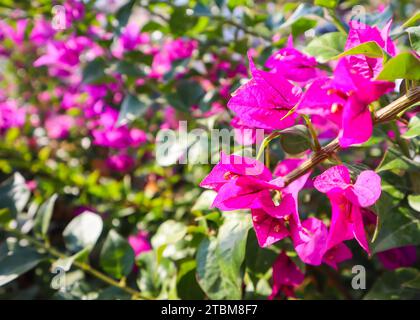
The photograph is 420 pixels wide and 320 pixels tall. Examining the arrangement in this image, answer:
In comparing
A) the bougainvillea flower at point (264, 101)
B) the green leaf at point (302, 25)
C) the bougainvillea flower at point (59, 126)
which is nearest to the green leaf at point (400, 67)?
the bougainvillea flower at point (264, 101)

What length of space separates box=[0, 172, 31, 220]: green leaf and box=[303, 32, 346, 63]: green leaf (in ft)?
2.05

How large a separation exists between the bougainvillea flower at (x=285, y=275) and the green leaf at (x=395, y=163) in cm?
20

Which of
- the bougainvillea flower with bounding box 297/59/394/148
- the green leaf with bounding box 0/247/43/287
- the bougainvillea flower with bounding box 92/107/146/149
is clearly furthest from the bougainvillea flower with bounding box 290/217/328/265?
the bougainvillea flower with bounding box 92/107/146/149

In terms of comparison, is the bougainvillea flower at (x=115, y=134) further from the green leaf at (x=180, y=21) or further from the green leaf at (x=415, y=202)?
the green leaf at (x=415, y=202)

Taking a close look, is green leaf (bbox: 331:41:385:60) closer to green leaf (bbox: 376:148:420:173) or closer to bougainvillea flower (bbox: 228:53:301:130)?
bougainvillea flower (bbox: 228:53:301:130)

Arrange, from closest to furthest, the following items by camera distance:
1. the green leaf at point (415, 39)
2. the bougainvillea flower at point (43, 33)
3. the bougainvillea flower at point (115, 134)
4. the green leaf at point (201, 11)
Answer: the green leaf at point (415, 39)
the green leaf at point (201, 11)
the bougainvillea flower at point (115, 134)
the bougainvillea flower at point (43, 33)

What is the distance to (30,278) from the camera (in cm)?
126

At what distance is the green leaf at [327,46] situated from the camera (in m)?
0.61

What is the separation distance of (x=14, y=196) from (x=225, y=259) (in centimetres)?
53

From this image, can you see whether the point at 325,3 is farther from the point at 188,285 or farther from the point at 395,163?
the point at 188,285

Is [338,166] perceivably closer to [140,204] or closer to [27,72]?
[140,204]

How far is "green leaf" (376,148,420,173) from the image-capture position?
59 centimetres

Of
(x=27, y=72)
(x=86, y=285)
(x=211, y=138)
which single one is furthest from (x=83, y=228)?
(x=27, y=72)
